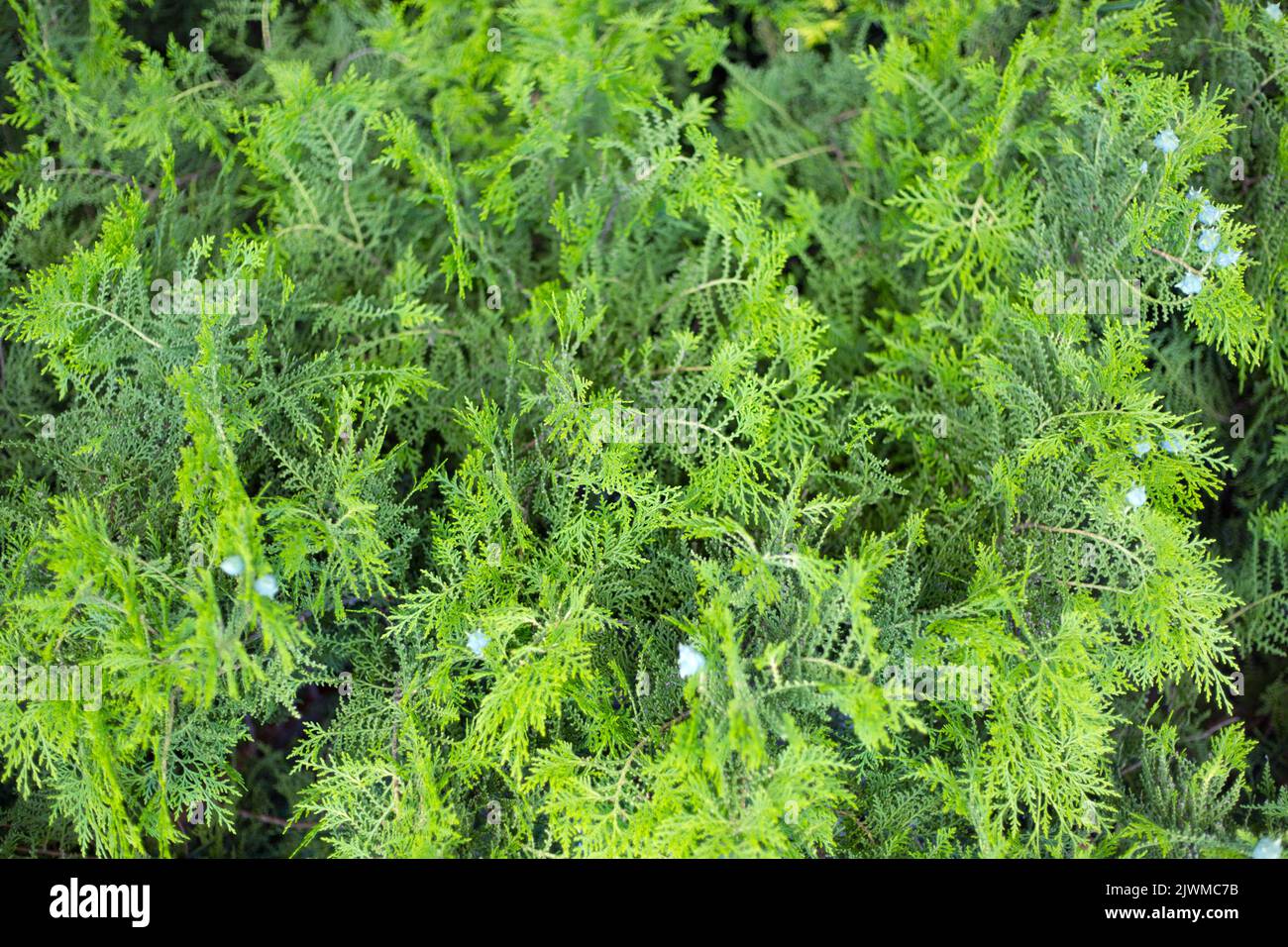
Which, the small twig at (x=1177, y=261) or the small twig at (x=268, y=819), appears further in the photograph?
the small twig at (x=268, y=819)

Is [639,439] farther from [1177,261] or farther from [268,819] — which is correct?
[268,819]

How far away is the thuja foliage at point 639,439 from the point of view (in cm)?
167

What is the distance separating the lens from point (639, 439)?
1.83 m

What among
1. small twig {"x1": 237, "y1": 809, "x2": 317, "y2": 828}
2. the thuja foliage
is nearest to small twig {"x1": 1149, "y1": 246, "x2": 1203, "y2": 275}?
the thuja foliage

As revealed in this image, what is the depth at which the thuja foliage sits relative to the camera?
1.67 meters

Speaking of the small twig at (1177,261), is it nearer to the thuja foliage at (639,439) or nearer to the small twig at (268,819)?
the thuja foliage at (639,439)

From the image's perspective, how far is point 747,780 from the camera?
1604 mm

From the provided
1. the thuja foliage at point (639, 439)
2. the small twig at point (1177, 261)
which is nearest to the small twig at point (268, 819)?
the thuja foliage at point (639, 439)

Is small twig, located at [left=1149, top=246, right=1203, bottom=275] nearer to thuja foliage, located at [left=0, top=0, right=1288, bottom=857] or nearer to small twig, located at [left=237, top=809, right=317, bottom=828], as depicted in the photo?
thuja foliage, located at [left=0, top=0, right=1288, bottom=857]

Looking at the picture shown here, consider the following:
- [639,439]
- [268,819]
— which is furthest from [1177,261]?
[268,819]

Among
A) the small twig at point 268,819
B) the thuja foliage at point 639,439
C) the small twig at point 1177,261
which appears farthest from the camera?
the small twig at point 268,819

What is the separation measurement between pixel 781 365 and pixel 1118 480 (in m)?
0.78
